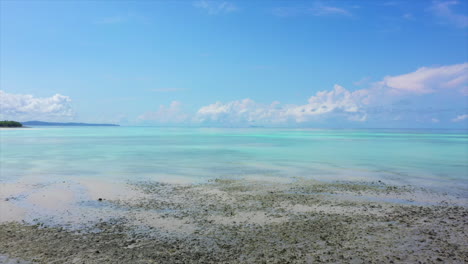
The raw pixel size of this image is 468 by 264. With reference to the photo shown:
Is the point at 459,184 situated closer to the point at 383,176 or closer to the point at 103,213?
the point at 383,176

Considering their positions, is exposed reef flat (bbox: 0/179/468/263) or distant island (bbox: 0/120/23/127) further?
distant island (bbox: 0/120/23/127)

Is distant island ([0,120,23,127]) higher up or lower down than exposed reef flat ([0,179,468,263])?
lower down

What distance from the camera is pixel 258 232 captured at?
9969 mm

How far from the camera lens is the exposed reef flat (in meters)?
8.22

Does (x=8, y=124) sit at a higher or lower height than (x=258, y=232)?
lower

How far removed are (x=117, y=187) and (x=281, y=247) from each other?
37.5 ft

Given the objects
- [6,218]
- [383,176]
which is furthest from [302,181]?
[6,218]

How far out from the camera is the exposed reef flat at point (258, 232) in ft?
27.0

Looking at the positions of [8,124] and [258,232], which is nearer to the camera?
[258,232]

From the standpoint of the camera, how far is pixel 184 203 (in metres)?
13.7

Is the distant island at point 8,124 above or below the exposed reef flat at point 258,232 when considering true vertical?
below

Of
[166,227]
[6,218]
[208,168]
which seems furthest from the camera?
[208,168]

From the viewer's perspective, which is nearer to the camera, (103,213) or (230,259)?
(230,259)

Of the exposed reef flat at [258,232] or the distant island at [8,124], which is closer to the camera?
the exposed reef flat at [258,232]
